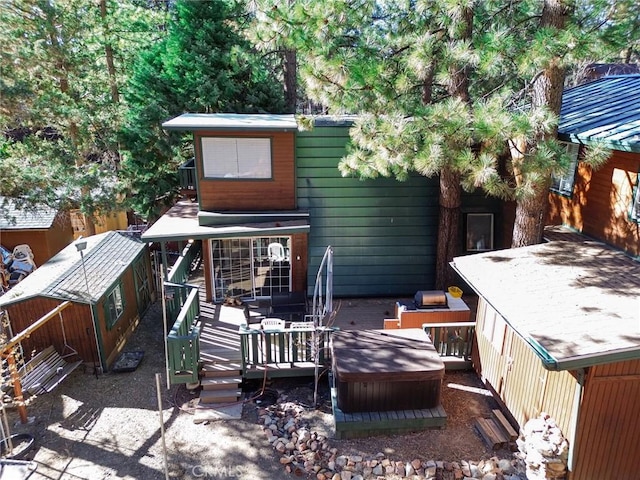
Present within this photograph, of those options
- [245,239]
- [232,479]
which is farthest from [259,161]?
[232,479]

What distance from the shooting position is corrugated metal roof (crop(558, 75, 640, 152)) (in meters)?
6.87

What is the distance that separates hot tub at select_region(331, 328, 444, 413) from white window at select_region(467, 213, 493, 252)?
4.55 meters

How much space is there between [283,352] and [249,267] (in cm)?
302

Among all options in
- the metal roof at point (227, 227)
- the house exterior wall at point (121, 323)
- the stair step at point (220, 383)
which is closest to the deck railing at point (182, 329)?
the stair step at point (220, 383)

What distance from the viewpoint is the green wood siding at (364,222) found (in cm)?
1012

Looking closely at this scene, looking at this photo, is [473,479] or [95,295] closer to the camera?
[473,479]

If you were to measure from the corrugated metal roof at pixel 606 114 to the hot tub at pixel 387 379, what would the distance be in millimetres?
4389

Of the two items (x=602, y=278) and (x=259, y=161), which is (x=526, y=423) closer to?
(x=602, y=278)

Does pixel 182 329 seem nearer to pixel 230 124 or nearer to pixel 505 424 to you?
pixel 230 124

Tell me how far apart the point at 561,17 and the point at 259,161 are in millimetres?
6131

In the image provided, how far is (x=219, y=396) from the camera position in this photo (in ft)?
24.6

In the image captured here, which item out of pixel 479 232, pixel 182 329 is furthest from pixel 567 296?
pixel 182 329

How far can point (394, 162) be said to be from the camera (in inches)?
291

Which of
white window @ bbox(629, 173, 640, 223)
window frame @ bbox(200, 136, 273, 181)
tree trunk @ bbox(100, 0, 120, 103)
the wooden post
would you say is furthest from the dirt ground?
tree trunk @ bbox(100, 0, 120, 103)
